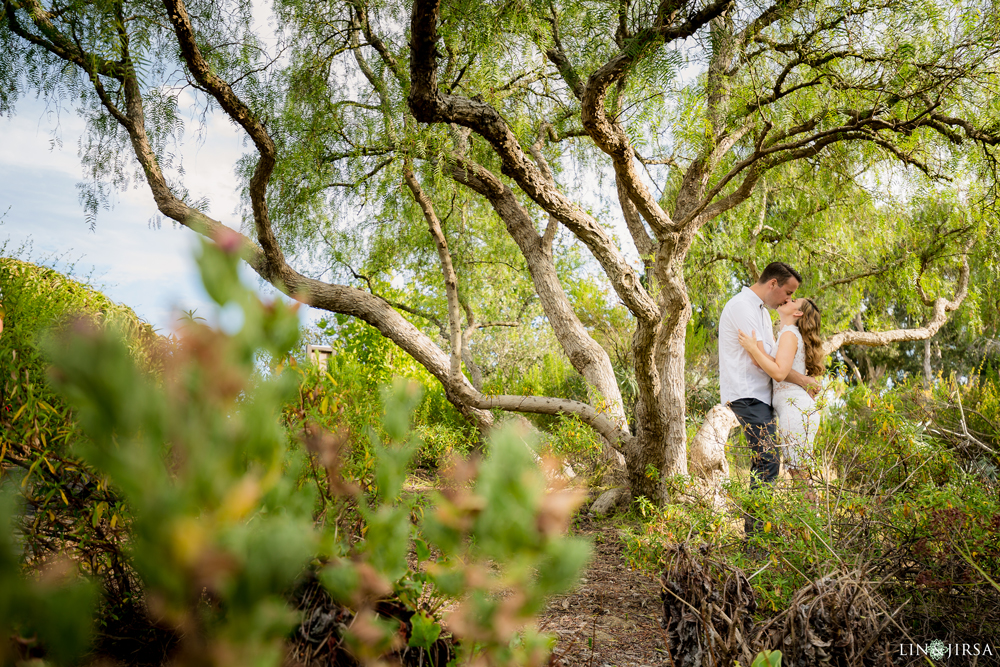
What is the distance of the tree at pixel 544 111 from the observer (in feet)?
12.3

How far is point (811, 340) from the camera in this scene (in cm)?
446

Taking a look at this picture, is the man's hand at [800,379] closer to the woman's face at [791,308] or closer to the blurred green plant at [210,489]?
the woman's face at [791,308]

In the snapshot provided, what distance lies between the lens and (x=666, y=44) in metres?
3.18

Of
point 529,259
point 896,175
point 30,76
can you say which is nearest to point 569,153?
point 529,259

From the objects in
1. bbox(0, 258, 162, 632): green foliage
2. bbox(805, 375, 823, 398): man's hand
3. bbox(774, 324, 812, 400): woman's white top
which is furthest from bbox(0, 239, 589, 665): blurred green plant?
bbox(774, 324, 812, 400): woman's white top

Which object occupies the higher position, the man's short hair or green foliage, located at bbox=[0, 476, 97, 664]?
the man's short hair

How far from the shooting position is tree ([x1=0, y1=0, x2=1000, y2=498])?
3.74m

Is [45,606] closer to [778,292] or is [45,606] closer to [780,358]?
[780,358]

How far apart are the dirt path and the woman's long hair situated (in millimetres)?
2004

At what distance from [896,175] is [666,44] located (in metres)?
4.42

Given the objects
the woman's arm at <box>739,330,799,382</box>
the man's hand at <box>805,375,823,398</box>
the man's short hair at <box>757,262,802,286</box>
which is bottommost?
the man's hand at <box>805,375,823,398</box>

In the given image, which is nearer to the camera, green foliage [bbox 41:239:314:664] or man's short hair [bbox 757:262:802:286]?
green foliage [bbox 41:239:314:664]

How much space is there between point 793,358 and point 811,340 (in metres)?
0.35

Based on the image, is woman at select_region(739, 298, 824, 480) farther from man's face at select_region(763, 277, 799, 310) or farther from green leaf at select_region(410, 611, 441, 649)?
green leaf at select_region(410, 611, 441, 649)
